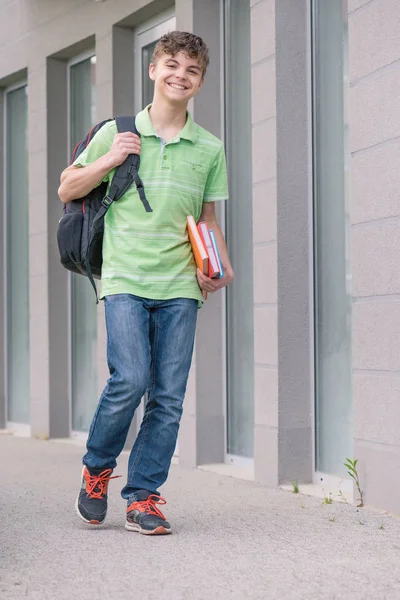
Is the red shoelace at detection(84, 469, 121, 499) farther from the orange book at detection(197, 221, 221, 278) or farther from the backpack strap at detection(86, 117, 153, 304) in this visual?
the backpack strap at detection(86, 117, 153, 304)

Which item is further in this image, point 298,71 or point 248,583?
point 298,71

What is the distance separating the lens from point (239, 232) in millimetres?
7141

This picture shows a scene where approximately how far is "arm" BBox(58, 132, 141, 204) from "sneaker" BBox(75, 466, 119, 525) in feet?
3.72

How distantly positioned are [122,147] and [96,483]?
1.36 m

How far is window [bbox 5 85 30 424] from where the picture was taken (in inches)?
404

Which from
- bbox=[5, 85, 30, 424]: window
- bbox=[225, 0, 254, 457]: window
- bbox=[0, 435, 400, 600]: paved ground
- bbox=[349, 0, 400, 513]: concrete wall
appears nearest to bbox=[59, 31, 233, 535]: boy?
bbox=[0, 435, 400, 600]: paved ground

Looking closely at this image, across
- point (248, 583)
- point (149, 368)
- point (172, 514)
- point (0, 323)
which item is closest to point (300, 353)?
point (172, 514)

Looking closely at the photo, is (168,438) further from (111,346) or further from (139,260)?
(139,260)

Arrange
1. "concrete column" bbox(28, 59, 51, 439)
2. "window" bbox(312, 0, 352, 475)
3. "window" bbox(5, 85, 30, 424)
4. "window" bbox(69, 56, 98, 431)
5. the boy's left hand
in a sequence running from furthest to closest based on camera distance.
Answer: "window" bbox(5, 85, 30, 424), "concrete column" bbox(28, 59, 51, 439), "window" bbox(69, 56, 98, 431), "window" bbox(312, 0, 352, 475), the boy's left hand

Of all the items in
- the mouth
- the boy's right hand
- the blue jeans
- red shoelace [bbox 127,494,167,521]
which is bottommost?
red shoelace [bbox 127,494,167,521]

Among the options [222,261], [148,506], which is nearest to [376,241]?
[222,261]

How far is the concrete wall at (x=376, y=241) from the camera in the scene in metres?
5.11

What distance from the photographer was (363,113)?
17.5ft

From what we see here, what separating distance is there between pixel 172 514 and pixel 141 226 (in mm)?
1397
